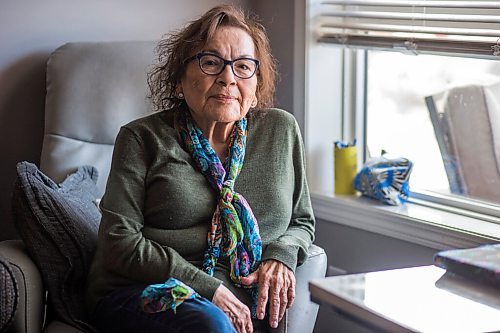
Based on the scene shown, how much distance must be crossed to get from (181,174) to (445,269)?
723 mm

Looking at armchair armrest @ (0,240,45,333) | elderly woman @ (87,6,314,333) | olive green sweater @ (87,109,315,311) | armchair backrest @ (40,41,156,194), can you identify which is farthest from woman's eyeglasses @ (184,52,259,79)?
armchair armrest @ (0,240,45,333)

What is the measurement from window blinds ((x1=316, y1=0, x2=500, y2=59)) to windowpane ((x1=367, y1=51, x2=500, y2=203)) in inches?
4.9

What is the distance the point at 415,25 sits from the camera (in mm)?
2668

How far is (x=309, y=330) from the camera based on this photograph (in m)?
2.18

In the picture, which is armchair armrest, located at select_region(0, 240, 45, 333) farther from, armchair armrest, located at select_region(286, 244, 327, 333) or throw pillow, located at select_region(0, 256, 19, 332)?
armchair armrest, located at select_region(286, 244, 327, 333)

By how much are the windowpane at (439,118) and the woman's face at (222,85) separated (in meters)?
0.78

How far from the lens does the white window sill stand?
2.46 m

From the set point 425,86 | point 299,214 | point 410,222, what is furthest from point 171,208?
point 425,86

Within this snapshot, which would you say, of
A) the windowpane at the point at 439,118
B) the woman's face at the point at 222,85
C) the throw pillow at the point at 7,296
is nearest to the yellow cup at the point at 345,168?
the windowpane at the point at 439,118

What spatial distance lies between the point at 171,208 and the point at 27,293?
0.38 m

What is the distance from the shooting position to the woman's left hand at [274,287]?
207 centimetres

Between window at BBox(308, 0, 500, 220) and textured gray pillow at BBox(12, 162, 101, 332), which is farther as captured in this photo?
window at BBox(308, 0, 500, 220)

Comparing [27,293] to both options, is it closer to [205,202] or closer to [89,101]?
[205,202]

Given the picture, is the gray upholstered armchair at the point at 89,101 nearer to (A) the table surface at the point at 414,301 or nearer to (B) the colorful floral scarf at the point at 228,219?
(B) the colorful floral scarf at the point at 228,219
